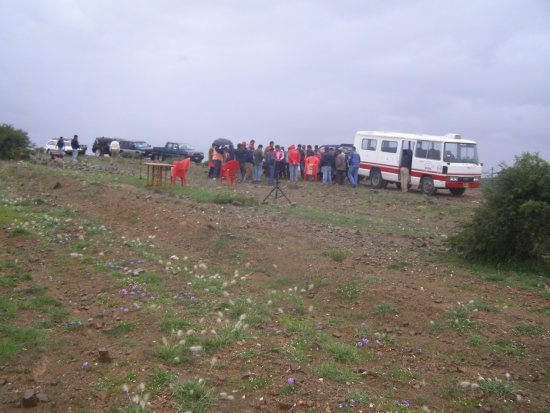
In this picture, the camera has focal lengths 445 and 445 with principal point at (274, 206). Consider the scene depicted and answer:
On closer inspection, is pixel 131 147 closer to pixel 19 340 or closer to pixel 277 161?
pixel 277 161

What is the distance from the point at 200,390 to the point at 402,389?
1.97 meters

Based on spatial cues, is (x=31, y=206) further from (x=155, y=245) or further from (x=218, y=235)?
(x=218, y=235)

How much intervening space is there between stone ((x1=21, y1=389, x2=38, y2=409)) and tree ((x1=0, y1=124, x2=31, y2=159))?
23.6 meters

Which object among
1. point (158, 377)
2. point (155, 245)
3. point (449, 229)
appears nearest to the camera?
point (158, 377)

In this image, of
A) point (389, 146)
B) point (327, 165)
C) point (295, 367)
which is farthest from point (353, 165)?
point (295, 367)

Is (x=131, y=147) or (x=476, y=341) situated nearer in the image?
(x=476, y=341)

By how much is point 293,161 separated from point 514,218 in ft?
49.3

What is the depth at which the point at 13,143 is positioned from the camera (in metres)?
24.2

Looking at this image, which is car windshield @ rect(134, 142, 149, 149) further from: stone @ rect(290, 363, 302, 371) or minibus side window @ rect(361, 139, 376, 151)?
stone @ rect(290, 363, 302, 371)

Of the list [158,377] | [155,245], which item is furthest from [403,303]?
[155,245]

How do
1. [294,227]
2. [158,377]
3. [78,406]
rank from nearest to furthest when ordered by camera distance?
[78,406] → [158,377] → [294,227]

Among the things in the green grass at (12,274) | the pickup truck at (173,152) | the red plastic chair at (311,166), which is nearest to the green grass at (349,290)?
the green grass at (12,274)

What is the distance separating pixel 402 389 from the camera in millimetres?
4387

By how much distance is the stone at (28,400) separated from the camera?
3.84m
